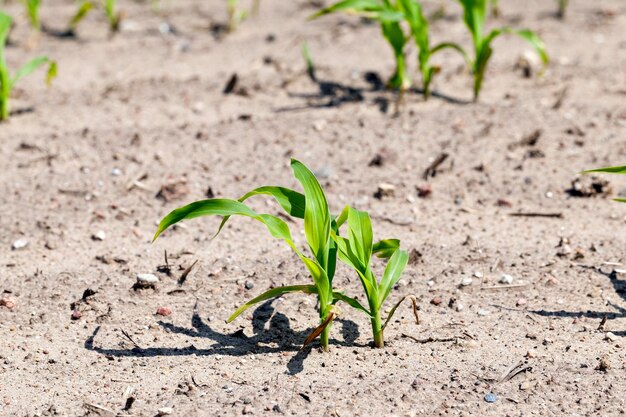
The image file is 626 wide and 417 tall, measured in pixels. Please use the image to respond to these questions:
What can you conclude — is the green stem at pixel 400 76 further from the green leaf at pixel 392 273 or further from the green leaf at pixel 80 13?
the green leaf at pixel 80 13

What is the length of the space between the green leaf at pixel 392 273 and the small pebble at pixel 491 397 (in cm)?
36

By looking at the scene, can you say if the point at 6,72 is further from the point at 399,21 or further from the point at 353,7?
the point at 399,21

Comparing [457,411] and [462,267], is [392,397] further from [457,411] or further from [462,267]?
[462,267]

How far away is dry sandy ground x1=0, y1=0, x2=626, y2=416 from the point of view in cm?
225

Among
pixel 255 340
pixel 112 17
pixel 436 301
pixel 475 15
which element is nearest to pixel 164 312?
pixel 255 340

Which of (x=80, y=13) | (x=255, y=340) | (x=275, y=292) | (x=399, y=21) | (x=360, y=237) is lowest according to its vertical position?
(x=255, y=340)

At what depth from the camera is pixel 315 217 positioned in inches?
87.0

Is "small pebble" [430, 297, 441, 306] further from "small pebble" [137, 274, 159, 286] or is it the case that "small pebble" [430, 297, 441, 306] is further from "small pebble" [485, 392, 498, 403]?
"small pebble" [137, 274, 159, 286]

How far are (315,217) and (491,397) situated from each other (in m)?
0.63

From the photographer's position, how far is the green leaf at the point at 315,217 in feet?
7.24

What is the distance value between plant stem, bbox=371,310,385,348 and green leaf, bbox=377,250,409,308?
A: 0.19 ft

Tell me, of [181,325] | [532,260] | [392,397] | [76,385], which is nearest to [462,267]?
[532,260]

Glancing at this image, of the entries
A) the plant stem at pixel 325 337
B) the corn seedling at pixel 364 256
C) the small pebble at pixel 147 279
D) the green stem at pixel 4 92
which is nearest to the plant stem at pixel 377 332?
the corn seedling at pixel 364 256

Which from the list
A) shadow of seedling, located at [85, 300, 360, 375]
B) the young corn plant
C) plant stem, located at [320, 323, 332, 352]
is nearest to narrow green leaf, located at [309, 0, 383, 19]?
the young corn plant
